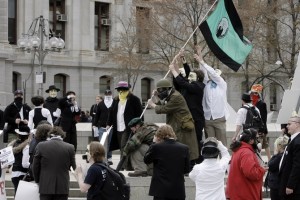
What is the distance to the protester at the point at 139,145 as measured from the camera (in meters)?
14.6

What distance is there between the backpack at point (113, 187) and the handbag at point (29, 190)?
2.02 metres

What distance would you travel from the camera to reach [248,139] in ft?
39.4

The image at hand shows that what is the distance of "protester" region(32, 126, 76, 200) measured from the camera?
480 inches

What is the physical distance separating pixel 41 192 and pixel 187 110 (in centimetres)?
372

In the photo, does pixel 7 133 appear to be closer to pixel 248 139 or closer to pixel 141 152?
pixel 141 152

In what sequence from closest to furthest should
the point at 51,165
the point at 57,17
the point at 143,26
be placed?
the point at 51,165, the point at 143,26, the point at 57,17

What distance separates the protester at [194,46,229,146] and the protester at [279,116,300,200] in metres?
4.45

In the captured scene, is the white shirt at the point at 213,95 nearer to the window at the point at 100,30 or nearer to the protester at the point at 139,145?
the protester at the point at 139,145

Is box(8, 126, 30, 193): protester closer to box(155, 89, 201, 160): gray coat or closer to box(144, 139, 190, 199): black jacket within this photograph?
box(155, 89, 201, 160): gray coat

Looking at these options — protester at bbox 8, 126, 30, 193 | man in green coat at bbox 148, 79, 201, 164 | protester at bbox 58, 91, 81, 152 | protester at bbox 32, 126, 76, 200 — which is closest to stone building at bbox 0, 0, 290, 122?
protester at bbox 58, 91, 81, 152

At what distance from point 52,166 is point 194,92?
13.5ft

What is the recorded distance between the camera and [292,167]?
1161cm

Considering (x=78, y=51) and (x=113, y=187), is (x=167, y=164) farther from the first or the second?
(x=78, y=51)

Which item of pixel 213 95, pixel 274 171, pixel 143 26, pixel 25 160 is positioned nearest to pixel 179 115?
pixel 213 95
